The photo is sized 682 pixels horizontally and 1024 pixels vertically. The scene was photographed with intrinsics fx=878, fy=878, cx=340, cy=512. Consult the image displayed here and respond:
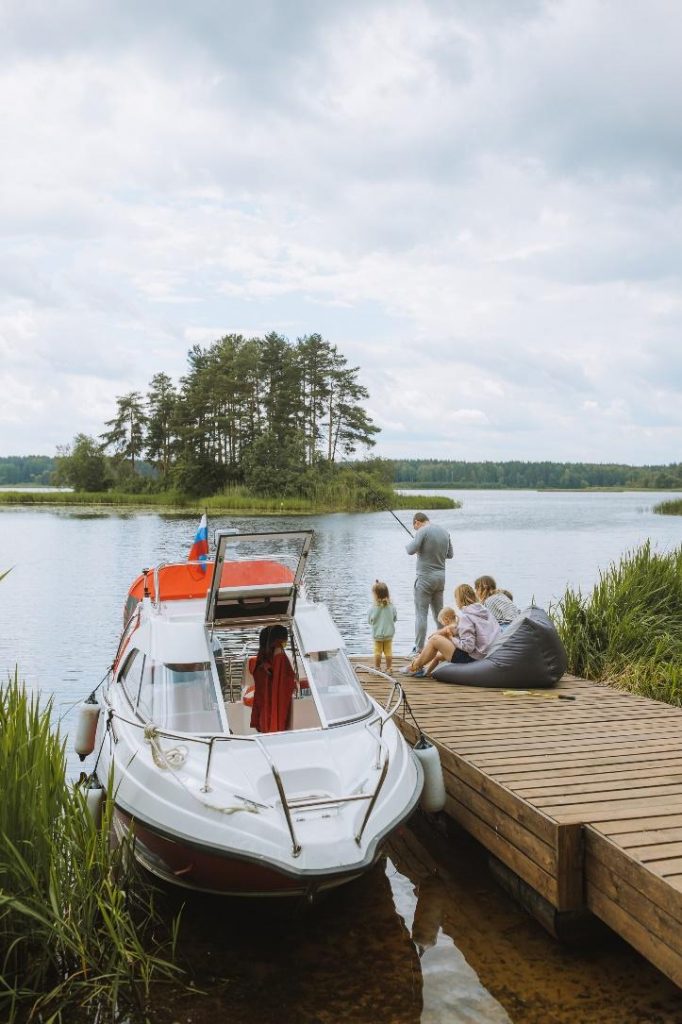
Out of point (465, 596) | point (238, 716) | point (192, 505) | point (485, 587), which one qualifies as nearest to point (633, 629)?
point (485, 587)

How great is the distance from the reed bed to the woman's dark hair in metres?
2.04

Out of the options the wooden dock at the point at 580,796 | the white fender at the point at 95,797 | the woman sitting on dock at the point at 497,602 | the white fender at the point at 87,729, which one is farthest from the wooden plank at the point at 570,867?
the woman sitting on dock at the point at 497,602

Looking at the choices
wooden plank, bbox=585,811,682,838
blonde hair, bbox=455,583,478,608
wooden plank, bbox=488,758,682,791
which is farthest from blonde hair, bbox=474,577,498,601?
wooden plank, bbox=585,811,682,838

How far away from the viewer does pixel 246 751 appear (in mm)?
5355

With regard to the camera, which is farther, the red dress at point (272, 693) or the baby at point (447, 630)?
the baby at point (447, 630)

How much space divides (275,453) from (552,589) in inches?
1608

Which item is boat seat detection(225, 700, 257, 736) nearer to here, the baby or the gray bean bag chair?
the gray bean bag chair

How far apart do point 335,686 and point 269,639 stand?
588 millimetres

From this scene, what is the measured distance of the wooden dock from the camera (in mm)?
4254

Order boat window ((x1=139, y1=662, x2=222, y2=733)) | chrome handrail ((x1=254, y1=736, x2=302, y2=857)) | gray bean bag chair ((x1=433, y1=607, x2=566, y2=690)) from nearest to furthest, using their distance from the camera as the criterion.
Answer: chrome handrail ((x1=254, y1=736, x2=302, y2=857)) → boat window ((x1=139, y1=662, x2=222, y2=733)) → gray bean bag chair ((x1=433, y1=607, x2=566, y2=690))

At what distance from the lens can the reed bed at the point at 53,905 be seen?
400 centimetres

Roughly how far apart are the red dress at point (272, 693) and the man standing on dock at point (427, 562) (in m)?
5.68

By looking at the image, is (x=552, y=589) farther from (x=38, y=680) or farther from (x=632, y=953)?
(x=632, y=953)

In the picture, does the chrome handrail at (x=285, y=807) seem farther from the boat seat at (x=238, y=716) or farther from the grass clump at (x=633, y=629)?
the grass clump at (x=633, y=629)
